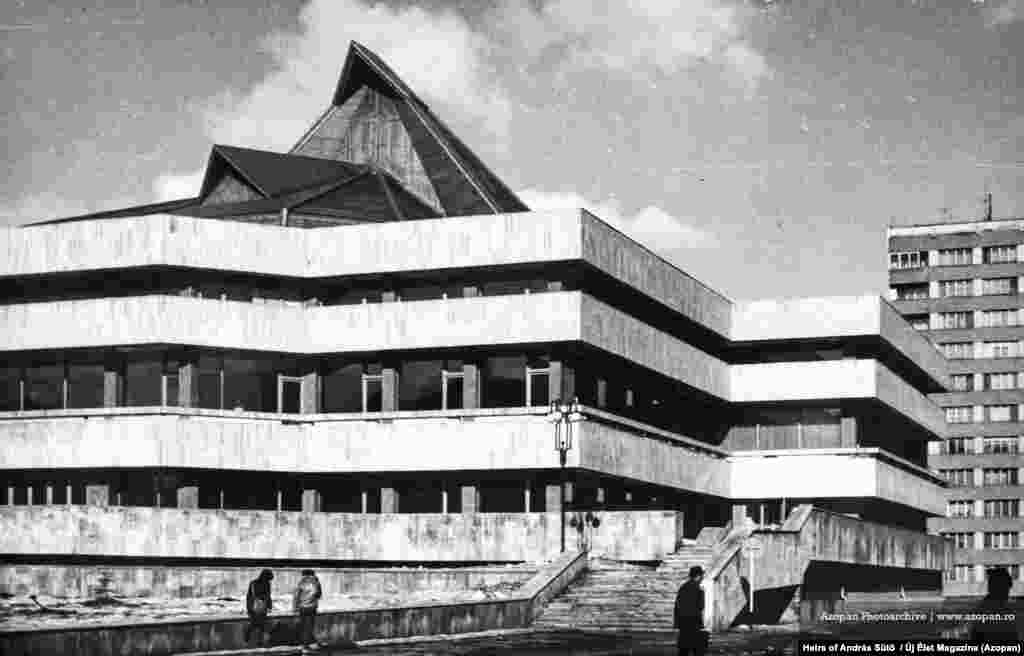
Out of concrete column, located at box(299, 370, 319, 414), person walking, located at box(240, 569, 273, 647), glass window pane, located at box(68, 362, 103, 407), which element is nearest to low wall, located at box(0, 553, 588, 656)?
person walking, located at box(240, 569, 273, 647)

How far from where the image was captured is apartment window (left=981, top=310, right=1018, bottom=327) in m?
135

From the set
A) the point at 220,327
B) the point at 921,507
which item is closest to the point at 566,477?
the point at 220,327

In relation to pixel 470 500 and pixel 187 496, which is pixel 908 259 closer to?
pixel 470 500

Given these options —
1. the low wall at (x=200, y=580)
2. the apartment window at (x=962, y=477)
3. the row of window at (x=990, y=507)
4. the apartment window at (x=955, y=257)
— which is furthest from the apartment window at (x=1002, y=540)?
the low wall at (x=200, y=580)

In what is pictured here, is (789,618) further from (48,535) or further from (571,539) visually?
(48,535)

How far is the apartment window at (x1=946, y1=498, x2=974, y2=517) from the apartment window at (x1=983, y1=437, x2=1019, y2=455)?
424 centimetres

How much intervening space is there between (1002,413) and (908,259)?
14154 mm

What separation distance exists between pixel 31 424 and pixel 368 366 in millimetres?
11381

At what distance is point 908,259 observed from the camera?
13912cm

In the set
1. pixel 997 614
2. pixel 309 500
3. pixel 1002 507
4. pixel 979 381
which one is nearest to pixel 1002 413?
pixel 979 381

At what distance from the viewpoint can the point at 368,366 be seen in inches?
2357

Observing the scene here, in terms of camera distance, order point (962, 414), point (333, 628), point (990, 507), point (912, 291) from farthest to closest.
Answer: point (912, 291), point (962, 414), point (990, 507), point (333, 628)

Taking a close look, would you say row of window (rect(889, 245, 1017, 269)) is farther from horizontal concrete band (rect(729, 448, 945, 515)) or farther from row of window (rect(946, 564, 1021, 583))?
horizontal concrete band (rect(729, 448, 945, 515))

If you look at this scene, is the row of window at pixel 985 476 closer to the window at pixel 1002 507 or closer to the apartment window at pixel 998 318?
the window at pixel 1002 507
